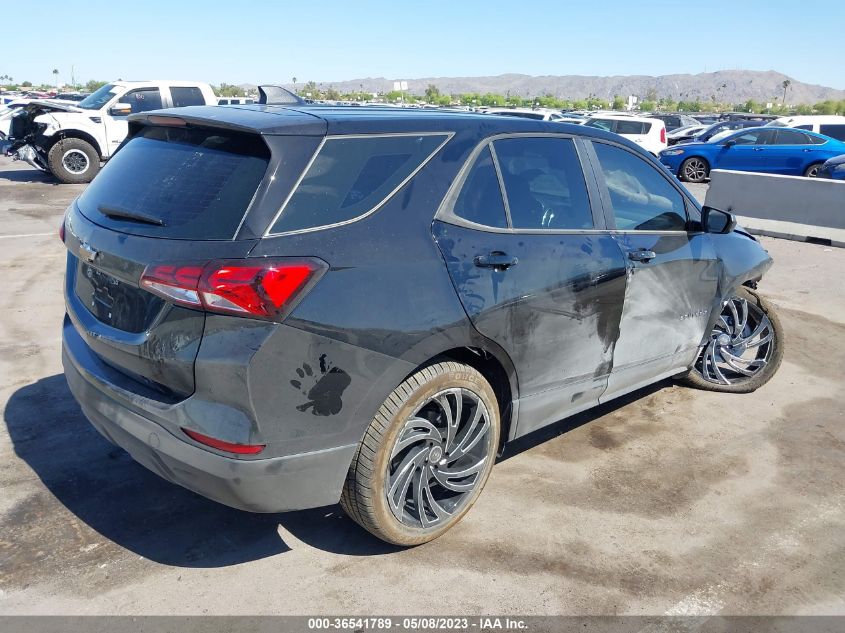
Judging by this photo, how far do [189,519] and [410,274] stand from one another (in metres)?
1.64

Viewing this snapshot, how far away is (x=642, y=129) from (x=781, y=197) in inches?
391

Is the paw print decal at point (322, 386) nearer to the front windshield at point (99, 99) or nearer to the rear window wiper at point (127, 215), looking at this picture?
the rear window wiper at point (127, 215)

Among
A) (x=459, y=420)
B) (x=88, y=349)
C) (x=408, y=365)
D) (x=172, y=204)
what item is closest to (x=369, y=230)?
(x=408, y=365)

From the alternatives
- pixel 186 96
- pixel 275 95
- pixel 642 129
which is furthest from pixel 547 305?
pixel 642 129

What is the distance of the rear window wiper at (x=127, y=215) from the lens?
276 centimetres

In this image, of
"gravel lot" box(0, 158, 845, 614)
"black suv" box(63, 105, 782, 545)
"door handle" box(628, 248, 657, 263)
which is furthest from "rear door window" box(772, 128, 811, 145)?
"black suv" box(63, 105, 782, 545)

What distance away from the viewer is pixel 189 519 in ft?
11.0

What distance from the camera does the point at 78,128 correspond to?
48.6ft

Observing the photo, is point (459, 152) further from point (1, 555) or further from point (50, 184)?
point (50, 184)

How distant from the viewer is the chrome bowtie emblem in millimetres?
2916

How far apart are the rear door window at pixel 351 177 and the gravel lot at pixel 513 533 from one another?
1.51 metres

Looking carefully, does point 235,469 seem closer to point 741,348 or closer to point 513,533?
point 513,533

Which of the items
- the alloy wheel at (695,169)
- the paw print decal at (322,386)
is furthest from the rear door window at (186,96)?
the paw print decal at (322,386)

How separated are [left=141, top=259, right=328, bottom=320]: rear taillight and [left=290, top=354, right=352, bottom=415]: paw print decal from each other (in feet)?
0.78
